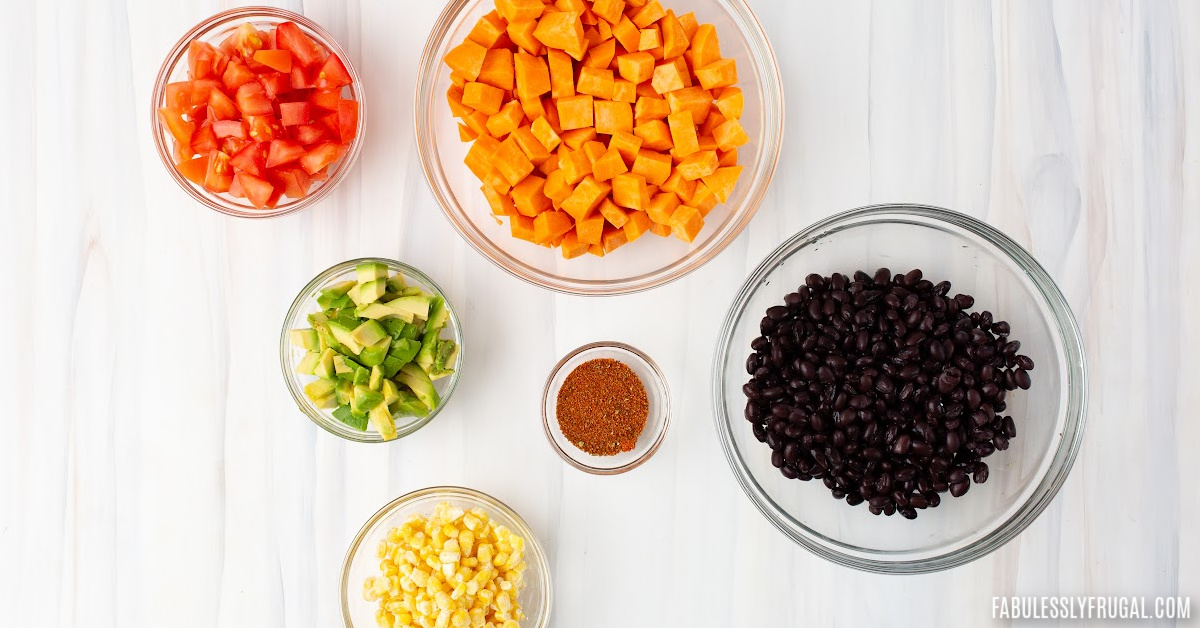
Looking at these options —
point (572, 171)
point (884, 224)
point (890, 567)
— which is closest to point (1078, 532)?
point (890, 567)

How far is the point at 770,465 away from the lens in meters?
1.57

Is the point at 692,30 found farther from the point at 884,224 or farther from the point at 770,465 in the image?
the point at 770,465

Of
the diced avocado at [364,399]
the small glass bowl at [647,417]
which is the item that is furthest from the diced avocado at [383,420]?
the small glass bowl at [647,417]

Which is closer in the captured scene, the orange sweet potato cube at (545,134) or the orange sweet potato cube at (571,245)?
the orange sweet potato cube at (545,134)

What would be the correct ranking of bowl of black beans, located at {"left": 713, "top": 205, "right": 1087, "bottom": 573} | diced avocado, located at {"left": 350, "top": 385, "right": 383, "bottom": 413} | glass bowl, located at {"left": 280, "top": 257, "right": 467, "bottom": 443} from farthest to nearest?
glass bowl, located at {"left": 280, "top": 257, "right": 467, "bottom": 443} < diced avocado, located at {"left": 350, "top": 385, "right": 383, "bottom": 413} < bowl of black beans, located at {"left": 713, "top": 205, "right": 1087, "bottom": 573}

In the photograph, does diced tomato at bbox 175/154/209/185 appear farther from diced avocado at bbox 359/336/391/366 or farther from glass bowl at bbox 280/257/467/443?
diced avocado at bbox 359/336/391/366

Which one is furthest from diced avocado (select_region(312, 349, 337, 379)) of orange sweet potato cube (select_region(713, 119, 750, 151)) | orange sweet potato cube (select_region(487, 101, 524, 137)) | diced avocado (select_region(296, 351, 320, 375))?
orange sweet potato cube (select_region(713, 119, 750, 151))

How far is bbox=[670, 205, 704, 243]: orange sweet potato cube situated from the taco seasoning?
1.16 feet

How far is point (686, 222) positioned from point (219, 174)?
100 centimetres

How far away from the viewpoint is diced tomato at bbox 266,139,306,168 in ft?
5.09

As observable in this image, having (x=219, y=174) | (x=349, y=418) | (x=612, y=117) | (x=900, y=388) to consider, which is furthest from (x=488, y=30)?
(x=900, y=388)

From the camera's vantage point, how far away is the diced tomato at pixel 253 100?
5.02 ft

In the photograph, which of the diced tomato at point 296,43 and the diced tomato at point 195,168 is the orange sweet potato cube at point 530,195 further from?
the diced tomato at point 195,168

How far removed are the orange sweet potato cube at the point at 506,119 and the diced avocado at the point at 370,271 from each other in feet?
1.23
